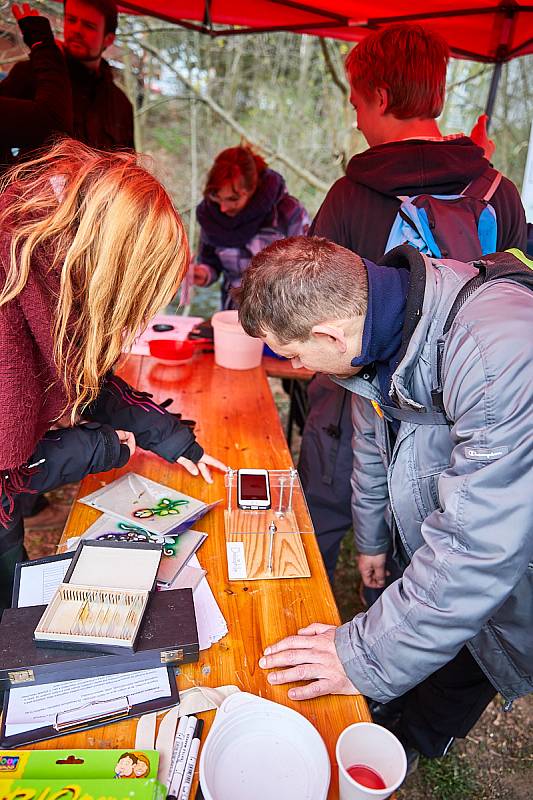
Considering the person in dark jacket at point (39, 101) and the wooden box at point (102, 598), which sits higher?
the person in dark jacket at point (39, 101)

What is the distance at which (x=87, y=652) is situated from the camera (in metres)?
1.02

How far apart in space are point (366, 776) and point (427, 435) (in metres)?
0.65

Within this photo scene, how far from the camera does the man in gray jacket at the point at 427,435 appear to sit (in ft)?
3.29

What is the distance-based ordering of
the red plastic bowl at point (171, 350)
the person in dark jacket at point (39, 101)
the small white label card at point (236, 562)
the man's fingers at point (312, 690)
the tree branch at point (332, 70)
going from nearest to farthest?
the man's fingers at point (312, 690) → the small white label card at point (236, 562) → the person in dark jacket at point (39, 101) → the red plastic bowl at point (171, 350) → the tree branch at point (332, 70)

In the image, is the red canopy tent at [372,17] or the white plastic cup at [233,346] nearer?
the white plastic cup at [233,346]

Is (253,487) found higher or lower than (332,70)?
lower

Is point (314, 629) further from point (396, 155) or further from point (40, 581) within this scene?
point (396, 155)

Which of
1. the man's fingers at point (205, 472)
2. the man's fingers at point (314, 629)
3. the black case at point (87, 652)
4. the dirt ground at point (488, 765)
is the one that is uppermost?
the black case at point (87, 652)

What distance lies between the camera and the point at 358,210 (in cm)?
189

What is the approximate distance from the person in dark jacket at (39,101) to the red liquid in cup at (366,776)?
7.94 ft

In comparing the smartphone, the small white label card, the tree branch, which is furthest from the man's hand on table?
the tree branch

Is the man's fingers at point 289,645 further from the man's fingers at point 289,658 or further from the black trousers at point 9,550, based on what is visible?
the black trousers at point 9,550

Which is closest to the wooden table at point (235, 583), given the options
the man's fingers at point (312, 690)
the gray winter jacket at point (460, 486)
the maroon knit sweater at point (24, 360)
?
the man's fingers at point (312, 690)

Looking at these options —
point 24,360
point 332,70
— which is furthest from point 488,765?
point 332,70
